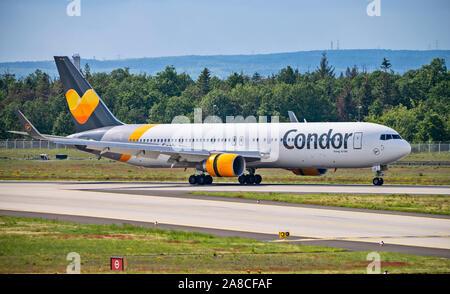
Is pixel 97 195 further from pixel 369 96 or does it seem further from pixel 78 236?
pixel 369 96

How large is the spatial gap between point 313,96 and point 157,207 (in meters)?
104

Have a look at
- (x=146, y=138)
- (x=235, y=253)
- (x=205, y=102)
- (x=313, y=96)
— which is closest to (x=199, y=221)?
(x=235, y=253)

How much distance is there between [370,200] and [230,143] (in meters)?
17.6

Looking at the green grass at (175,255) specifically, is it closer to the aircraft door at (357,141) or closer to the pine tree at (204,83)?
the aircraft door at (357,141)

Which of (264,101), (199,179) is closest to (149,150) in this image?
(199,179)

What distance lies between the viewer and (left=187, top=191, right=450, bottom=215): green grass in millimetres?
32156

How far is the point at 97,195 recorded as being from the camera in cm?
4059

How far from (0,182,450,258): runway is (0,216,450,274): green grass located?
1521 millimetres

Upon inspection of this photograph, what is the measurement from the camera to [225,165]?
47.9 meters

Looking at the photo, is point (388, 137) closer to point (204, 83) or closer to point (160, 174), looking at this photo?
point (160, 174)

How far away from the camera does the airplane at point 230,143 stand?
154ft

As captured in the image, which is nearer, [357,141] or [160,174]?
[357,141]

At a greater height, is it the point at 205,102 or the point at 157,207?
the point at 205,102

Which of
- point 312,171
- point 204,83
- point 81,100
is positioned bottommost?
point 312,171
